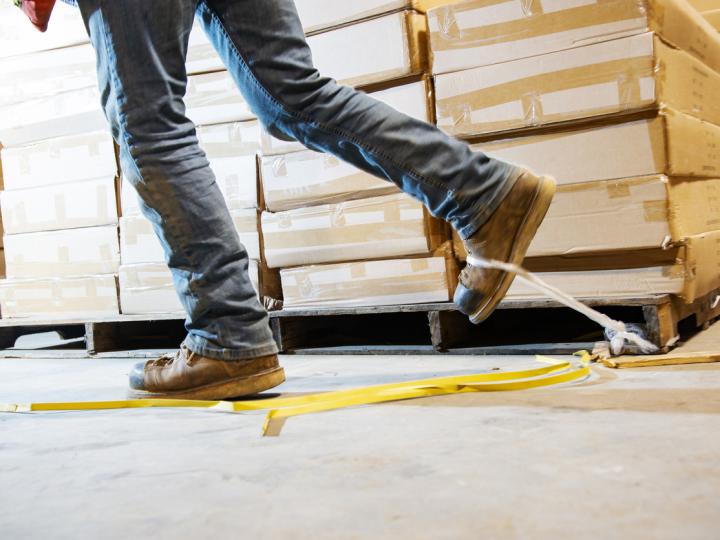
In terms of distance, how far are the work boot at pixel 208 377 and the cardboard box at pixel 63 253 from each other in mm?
1353

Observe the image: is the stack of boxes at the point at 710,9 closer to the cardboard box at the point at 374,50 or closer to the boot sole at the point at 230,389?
the cardboard box at the point at 374,50

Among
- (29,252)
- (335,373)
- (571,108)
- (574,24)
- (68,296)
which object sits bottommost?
(335,373)

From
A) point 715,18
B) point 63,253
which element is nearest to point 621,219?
point 63,253

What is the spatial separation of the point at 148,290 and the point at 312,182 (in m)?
0.87

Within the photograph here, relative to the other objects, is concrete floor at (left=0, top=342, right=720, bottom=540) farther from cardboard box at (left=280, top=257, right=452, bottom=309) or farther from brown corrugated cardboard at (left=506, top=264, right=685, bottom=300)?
cardboard box at (left=280, top=257, right=452, bottom=309)

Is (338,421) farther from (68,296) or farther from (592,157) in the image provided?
(68,296)

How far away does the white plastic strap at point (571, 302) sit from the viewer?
67.6 inches

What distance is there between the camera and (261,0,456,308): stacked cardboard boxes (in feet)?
8.32

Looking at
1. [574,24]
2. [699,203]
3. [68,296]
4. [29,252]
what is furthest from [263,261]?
[699,203]

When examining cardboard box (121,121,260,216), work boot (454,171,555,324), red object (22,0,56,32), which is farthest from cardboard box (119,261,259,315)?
work boot (454,171,555,324)

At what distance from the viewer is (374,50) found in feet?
8.40

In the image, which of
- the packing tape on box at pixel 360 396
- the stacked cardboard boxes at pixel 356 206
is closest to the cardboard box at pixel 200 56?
the stacked cardboard boxes at pixel 356 206

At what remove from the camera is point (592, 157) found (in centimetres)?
229

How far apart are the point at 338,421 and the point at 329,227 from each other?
1224 mm
